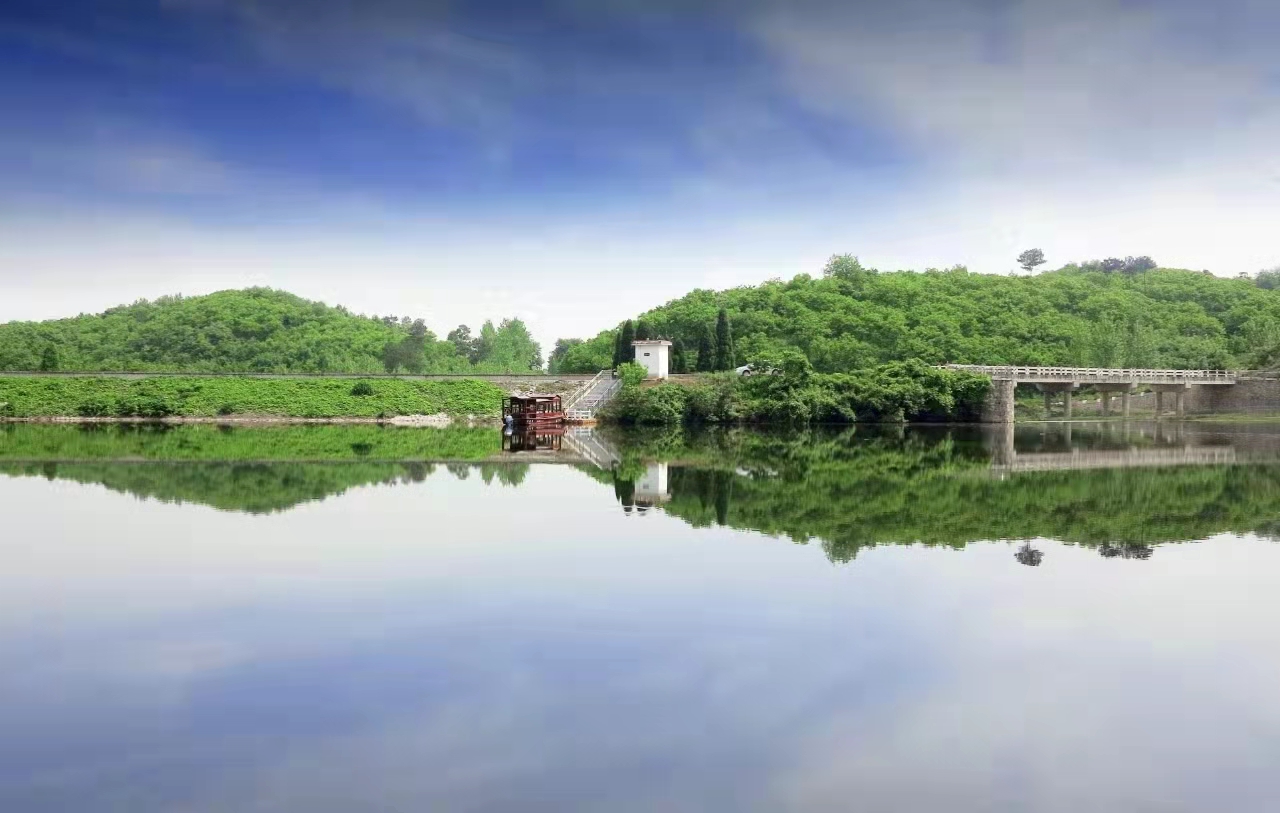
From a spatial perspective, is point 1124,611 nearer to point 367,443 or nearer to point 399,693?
point 399,693

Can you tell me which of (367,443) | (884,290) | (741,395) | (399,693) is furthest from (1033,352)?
(399,693)

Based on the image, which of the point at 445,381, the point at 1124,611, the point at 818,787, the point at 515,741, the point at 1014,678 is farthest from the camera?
the point at 445,381

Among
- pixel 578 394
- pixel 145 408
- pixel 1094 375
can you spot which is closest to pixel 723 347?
pixel 578 394

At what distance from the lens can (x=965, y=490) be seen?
897 inches

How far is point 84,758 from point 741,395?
153 feet

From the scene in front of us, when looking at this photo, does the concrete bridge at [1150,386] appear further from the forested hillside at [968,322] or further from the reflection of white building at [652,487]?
the reflection of white building at [652,487]

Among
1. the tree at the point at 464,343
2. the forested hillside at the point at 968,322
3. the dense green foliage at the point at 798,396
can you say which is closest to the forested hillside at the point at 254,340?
the tree at the point at 464,343

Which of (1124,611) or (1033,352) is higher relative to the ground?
(1033,352)

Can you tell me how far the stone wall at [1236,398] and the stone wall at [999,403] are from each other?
16.6m

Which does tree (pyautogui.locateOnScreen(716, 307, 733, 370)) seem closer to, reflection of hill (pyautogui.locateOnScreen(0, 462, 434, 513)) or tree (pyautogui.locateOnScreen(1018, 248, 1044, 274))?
reflection of hill (pyautogui.locateOnScreen(0, 462, 434, 513))

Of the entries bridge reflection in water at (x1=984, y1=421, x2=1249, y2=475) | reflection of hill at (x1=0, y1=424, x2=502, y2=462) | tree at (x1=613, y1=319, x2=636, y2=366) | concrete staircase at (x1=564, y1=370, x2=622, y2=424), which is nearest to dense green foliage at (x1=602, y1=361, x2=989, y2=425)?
concrete staircase at (x1=564, y1=370, x2=622, y2=424)

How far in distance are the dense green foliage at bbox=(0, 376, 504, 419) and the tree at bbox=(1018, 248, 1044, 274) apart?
118171 millimetres

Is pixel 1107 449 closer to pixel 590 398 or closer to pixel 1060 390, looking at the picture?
pixel 590 398

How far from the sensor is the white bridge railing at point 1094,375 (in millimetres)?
54250
